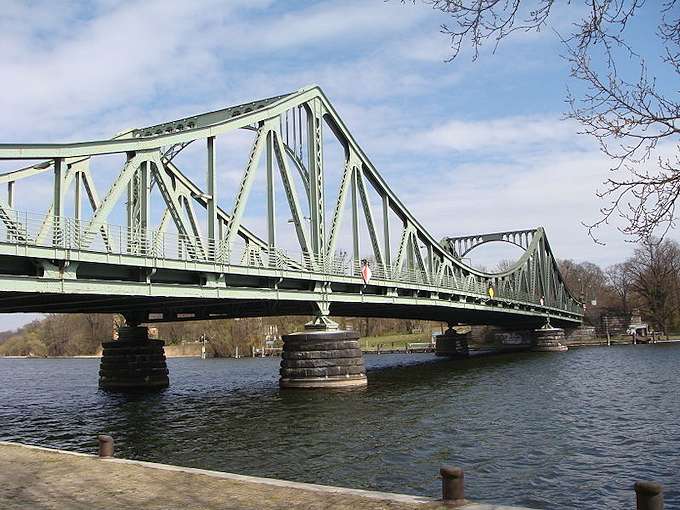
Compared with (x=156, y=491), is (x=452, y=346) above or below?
above

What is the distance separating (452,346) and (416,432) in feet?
228

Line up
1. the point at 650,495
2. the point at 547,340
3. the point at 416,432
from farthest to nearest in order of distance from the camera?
1. the point at 547,340
2. the point at 416,432
3. the point at 650,495

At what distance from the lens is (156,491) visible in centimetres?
1214

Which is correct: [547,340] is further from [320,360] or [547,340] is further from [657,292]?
[320,360]

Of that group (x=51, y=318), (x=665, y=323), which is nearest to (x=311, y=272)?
(x=665, y=323)

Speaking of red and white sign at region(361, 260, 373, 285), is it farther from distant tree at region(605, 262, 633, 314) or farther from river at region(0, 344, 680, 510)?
distant tree at region(605, 262, 633, 314)

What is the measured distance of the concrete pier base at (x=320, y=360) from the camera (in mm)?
41281

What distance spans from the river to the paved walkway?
432 cm

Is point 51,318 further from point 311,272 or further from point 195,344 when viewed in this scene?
point 311,272

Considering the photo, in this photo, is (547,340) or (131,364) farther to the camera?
(547,340)

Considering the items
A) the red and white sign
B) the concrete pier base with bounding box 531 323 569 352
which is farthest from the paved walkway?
the concrete pier base with bounding box 531 323 569 352

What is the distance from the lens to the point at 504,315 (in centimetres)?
8969

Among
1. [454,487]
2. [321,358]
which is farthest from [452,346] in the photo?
[454,487]

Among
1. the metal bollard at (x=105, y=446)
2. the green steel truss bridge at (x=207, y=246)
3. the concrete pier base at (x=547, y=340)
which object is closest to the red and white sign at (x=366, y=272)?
the green steel truss bridge at (x=207, y=246)
